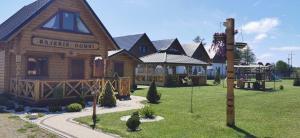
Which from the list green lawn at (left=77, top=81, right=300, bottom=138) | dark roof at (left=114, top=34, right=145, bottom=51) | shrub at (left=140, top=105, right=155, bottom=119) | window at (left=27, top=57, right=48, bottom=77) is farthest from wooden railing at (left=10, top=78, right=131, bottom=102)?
dark roof at (left=114, top=34, right=145, bottom=51)

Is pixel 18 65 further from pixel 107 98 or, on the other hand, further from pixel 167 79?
pixel 167 79

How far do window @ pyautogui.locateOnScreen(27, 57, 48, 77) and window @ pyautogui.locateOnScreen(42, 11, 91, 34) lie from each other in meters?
2.28

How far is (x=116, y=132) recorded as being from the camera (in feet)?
29.9

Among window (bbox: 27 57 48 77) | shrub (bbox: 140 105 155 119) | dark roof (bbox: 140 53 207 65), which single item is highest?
dark roof (bbox: 140 53 207 65)

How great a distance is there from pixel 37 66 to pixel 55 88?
14.1 ft

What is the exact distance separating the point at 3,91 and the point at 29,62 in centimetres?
247

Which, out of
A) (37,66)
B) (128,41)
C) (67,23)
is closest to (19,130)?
(37,66)

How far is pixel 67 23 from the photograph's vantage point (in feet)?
63.3

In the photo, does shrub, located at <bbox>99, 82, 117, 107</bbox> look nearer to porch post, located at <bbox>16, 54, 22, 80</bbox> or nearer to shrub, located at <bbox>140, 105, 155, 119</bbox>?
shrub, located at <bbox>140, 105, 155, 119</bbox>

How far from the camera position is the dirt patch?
880 centimetres

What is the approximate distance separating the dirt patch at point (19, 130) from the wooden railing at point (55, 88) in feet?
12.9

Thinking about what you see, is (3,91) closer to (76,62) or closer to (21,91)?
(21,91)

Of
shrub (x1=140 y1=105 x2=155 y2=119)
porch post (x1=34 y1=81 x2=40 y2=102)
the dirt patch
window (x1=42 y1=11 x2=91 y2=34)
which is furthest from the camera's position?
window (x1=42 y1=11 x2=91 y2=34)

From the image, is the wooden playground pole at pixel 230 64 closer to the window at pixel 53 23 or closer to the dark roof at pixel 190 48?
the window at pixel 53 23
